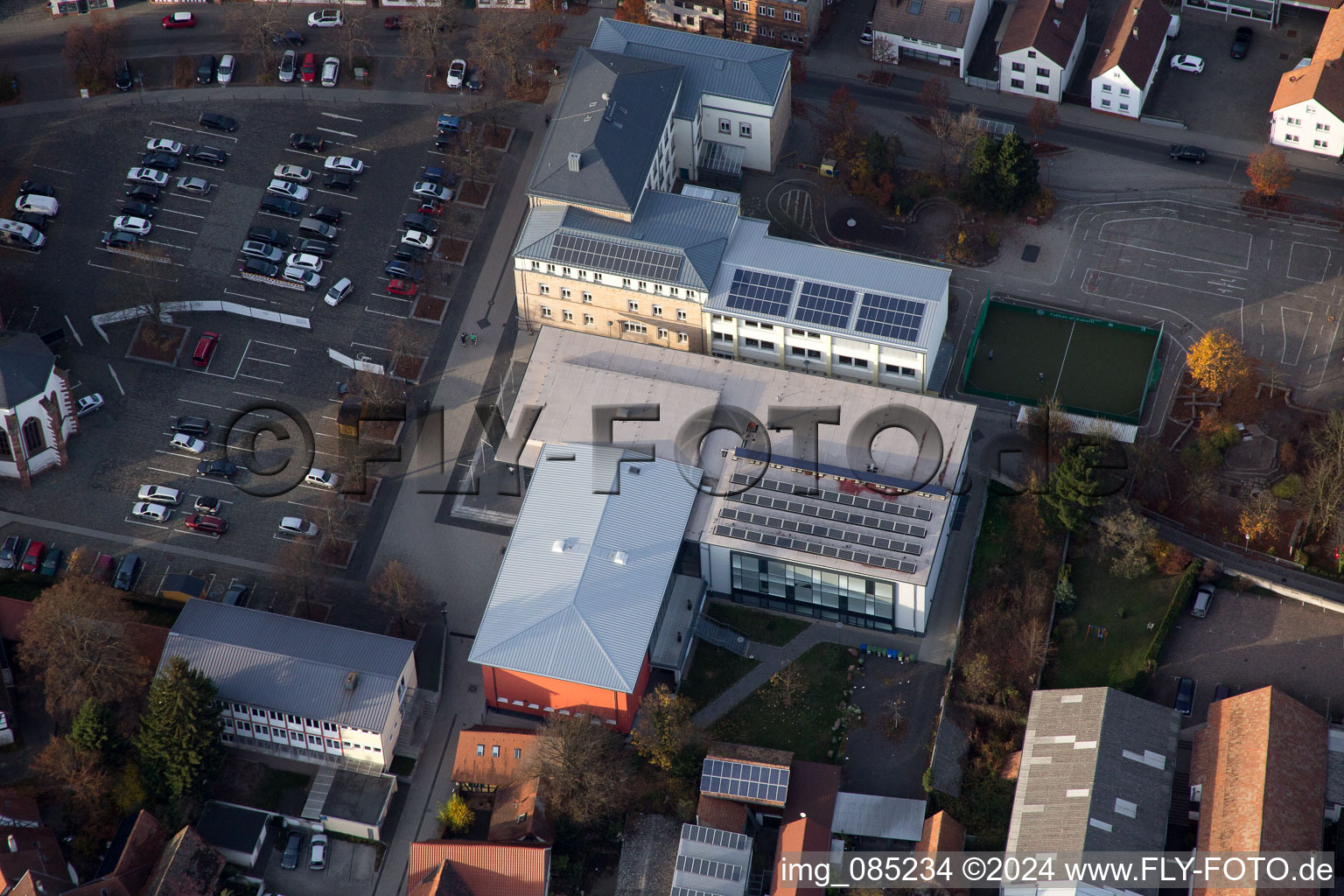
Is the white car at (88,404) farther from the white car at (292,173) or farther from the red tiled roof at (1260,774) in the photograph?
the red tiled roof at (1260,774)

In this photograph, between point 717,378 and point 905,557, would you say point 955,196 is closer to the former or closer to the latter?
point 717,378

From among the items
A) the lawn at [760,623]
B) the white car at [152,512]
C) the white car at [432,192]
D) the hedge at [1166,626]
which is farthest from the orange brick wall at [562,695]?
the white car at [432,192]

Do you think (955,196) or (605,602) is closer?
(605,602)

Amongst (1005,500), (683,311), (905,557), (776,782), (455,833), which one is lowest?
(455,833)

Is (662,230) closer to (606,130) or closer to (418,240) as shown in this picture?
(606,130)

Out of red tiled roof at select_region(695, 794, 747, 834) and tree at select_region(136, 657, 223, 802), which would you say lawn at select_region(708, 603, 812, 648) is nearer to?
red tiled roof at select_region(695, 794, 747, 834)

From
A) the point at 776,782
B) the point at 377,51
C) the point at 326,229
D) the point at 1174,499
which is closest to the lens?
the point at 776,782

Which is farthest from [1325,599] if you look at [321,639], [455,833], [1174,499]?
[321,639]
